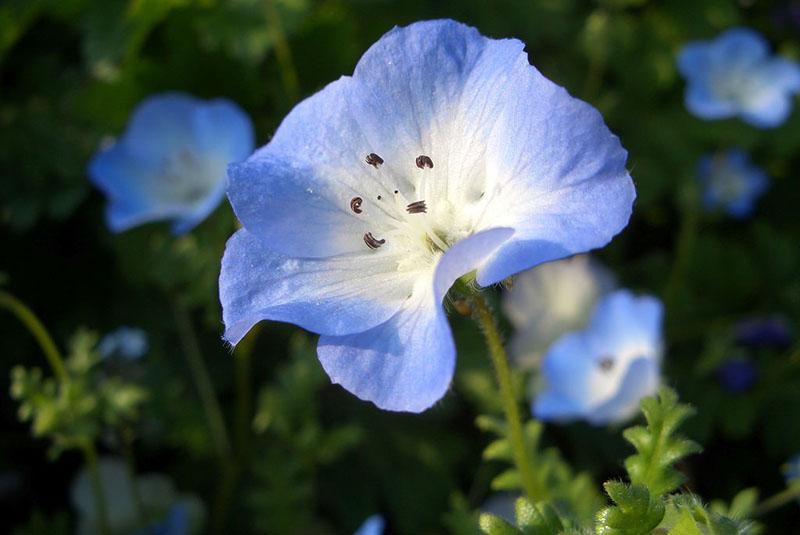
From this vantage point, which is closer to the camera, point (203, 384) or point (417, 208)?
point (417, 208)

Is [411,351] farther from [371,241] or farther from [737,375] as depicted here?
[737,375]

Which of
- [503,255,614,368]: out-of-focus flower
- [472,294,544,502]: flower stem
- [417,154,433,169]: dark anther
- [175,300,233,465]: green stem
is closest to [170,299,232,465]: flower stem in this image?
[175,300,233,465]: green stem

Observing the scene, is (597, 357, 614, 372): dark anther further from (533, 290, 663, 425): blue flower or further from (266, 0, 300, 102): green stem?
(266, 0, 300, 102): green stem

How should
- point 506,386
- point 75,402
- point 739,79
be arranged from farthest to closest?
point 739,79 < point 75,402 < point 506,386

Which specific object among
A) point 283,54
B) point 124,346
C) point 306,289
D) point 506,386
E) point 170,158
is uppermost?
point 306,289

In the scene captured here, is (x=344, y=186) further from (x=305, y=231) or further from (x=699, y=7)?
(x=699, y=7)

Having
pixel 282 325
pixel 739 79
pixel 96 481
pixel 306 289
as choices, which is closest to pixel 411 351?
pixel 306 289
